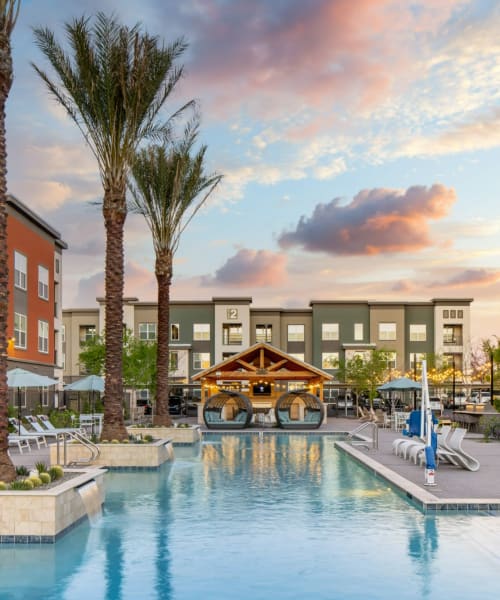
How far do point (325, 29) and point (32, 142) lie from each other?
10283mm

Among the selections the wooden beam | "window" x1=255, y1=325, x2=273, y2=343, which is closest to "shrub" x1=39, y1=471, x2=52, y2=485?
the wooden beam

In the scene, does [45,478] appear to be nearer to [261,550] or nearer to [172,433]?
[261,550]

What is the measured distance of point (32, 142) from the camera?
2591 centimetres

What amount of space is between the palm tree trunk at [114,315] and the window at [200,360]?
158ft

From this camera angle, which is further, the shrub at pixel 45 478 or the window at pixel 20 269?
the window at pixel 20 269

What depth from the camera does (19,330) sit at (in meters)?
37.7

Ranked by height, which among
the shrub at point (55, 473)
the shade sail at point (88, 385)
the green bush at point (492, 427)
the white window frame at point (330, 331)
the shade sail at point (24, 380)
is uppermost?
the white window frame at point (330, 331)

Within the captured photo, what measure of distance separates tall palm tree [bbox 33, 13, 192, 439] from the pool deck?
160 inches

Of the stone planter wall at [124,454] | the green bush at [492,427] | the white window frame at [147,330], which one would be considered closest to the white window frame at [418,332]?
the white window frame at [147,330]

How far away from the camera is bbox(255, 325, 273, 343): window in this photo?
229 ft

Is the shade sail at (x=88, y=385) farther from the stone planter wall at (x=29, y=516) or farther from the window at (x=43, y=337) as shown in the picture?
the stone planter wall at (x=29, y=516)

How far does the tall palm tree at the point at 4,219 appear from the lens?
40.5 feet

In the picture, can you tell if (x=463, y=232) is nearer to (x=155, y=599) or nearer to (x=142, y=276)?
(x=142, y=276)

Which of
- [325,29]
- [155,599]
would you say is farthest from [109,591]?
[325,29]
